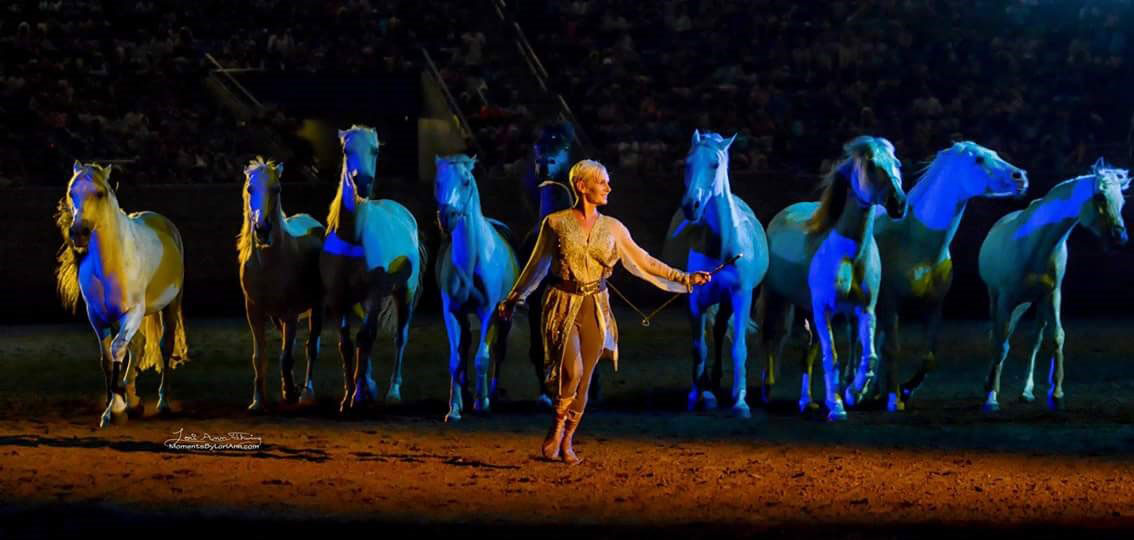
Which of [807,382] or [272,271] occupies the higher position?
[272,271]

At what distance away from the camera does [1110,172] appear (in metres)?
10.6

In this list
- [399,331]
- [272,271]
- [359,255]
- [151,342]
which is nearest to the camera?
[359,255]

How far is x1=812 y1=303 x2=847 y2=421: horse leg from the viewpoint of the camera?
10062 millimetres

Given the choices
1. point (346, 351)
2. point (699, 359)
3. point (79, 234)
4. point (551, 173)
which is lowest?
point (346, 351)

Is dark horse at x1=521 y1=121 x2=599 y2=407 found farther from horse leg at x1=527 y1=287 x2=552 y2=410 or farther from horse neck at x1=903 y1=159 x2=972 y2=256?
horse neck at x1=903 y1=159 x2=972 y2=256

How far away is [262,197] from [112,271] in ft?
3.98

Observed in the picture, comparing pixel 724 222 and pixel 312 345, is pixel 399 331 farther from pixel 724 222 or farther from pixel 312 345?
pixel 724 222

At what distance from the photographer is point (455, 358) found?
404 inches

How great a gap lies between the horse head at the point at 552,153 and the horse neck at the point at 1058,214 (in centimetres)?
350

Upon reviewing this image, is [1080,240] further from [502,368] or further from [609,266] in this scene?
[609,266]

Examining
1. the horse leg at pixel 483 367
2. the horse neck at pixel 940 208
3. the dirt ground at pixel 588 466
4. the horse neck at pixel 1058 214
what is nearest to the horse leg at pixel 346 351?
the dirt ground at pixel 588 466

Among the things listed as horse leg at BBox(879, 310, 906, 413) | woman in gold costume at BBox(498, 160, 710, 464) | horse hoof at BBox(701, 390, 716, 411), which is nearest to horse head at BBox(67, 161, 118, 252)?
woman in gold costume at BBox(498, 160, 710, 464)

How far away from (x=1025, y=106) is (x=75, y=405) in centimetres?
1552

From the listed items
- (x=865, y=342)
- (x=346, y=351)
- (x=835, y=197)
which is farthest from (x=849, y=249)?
(x=346, y=351)
